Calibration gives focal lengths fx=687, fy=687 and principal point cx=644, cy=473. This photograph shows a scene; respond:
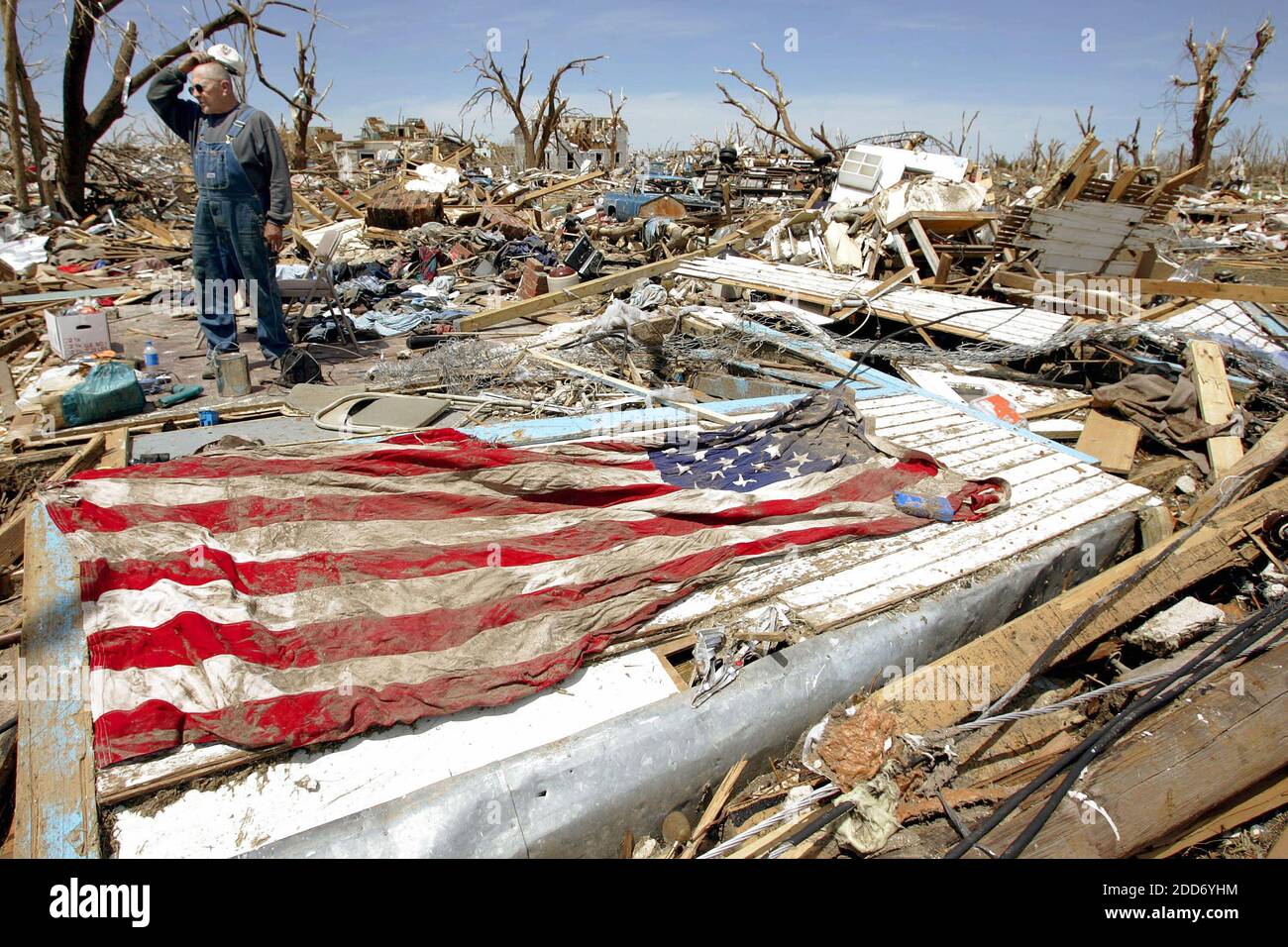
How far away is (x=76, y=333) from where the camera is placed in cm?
574

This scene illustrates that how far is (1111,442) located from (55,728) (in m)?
5.86

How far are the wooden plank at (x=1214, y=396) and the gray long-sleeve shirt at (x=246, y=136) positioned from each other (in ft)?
22.8

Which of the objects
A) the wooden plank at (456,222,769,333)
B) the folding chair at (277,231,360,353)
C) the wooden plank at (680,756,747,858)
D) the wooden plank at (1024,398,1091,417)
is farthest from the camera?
the wooden plank at (456,222,769,333)

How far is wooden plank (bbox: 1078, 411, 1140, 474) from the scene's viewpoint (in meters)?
4.61

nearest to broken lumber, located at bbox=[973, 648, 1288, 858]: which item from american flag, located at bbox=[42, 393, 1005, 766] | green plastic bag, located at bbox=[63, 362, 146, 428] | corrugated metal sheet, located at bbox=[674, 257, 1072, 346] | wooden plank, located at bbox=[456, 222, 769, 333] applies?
american flag, located at bbox=[42, 393, 1005, 766]

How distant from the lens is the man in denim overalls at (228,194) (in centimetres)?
520

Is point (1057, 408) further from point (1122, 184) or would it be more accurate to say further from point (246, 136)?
point (246, 136)

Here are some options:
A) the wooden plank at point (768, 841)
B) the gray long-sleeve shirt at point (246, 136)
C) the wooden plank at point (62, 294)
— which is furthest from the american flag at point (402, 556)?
the wooden plank at point (62, 294)

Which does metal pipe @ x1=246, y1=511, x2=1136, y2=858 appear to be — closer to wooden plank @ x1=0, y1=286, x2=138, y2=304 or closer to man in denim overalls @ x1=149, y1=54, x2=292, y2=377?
man in denim overalls @ x1=149, y1=54, x2=292, y2=377

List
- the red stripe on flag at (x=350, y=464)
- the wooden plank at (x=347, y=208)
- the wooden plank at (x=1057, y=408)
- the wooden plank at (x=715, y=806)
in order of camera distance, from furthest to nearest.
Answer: the wooden plank at (x=347, y=208)
the wooden plank at (x=1057, y=408)
the red stripe on flag at (x=350, y=464)
the wooden plank at (x=715, y=806)

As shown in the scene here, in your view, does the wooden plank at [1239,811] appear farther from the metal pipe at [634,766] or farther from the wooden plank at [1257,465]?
the wooden plank at [1257,465]

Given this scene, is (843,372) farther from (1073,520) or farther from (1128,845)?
(1128,845)

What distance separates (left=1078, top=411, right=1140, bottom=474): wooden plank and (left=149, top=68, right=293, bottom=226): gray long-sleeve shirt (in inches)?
244
